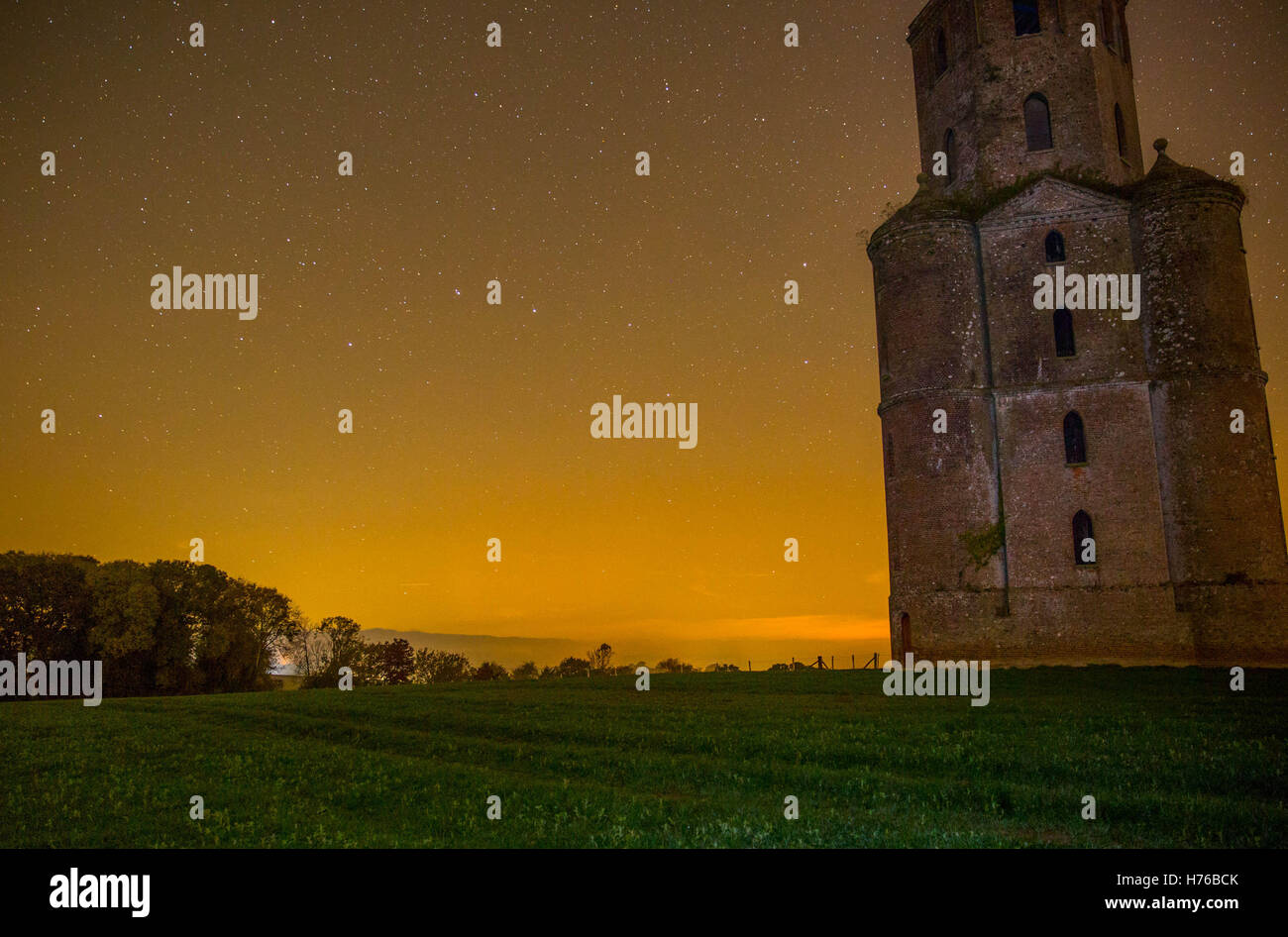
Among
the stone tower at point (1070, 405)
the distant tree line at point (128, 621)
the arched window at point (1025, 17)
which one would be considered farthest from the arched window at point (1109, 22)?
the distant tree line at point (128, 621)

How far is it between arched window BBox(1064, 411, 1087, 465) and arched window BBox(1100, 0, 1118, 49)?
57.9ft

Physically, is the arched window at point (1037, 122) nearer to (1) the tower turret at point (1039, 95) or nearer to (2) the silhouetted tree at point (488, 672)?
(1) the tower turret at point (1039, 95)

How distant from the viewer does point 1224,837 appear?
8281mm

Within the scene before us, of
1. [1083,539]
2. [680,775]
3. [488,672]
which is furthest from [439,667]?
[680,775]

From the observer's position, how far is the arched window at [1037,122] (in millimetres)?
37875

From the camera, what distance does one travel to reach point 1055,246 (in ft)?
117

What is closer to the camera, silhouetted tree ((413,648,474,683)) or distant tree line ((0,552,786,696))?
distant tree line ((0,552,786,696))

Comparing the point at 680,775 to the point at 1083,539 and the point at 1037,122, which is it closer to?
the point at 1083,539

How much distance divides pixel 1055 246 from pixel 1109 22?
39.3ft

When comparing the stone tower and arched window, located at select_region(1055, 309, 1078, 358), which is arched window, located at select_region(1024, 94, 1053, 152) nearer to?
the stone tower

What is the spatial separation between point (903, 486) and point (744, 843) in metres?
28.7

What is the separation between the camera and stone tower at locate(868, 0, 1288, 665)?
105ft

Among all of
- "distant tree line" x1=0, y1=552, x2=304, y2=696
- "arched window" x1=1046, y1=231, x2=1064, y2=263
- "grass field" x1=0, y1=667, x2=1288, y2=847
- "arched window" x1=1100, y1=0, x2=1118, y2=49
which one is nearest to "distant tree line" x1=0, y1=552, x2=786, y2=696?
"distant tree line" x1=0, y1=552, x2=304, y2=696
